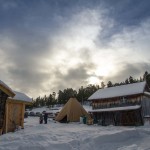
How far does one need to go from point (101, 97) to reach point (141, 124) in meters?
7.97

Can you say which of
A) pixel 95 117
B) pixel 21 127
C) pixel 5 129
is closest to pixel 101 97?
pixel 95 117

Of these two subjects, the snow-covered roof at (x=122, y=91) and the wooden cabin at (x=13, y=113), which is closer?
the wooden cabin at (x=13, y=113)

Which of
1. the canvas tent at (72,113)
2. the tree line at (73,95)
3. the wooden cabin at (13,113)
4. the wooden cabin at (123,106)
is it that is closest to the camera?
the wooden cabin at (13,113)

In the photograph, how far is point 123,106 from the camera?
120ft

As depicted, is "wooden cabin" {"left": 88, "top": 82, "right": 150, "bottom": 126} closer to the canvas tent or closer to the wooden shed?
the canvas tent

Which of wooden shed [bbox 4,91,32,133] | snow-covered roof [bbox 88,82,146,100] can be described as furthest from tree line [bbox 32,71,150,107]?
wooden shed [bbox 4,91,32,133]

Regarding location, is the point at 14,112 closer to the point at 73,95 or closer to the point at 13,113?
the point at 13,113

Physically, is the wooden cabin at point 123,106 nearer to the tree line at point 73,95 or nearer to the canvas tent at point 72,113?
the canvas tent at point 72,113

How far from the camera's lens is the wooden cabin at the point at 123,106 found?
114 ft

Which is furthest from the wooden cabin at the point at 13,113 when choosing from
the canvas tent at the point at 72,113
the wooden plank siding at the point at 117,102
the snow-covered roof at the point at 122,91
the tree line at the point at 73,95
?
the tree line at the point at 73,95

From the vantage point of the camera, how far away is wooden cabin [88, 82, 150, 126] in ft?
114

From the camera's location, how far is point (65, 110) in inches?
1544

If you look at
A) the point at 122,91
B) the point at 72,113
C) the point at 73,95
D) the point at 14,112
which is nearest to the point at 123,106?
the point at 122,91

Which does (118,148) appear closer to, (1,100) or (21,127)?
(1,100)
